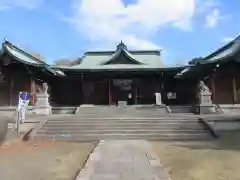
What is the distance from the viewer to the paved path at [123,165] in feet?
23.0

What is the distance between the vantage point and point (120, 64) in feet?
96.5

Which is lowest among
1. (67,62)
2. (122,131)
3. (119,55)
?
(122,131)

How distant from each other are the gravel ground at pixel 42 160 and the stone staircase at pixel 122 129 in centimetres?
160

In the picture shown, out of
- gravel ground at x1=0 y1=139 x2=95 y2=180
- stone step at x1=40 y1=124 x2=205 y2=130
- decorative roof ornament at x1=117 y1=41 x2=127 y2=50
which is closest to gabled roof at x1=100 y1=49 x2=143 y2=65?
decorative roof ornament at x1=117 y1=41 x2=127 y2=50

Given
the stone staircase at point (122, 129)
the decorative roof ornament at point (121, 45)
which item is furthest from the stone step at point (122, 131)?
the decorative roof ornament at point (121, 45)

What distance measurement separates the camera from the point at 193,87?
2869cm

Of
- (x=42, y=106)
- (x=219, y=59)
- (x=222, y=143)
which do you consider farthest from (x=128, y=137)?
(x=219, y=59)

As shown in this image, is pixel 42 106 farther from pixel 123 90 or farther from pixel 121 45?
pixel 121 45

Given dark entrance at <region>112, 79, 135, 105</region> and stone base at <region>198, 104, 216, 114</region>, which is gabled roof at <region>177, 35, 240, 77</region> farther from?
dark entrance at <region>112, 79, 135, 105</region>

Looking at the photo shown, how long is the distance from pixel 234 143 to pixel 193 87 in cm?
1653

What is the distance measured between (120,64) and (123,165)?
70.8 ft

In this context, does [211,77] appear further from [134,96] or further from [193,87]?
[134,96]

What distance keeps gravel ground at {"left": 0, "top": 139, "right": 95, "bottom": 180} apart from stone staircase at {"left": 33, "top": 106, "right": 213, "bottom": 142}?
160cm

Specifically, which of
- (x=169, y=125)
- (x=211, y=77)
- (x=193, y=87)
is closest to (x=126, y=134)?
(x=169, y=125)
